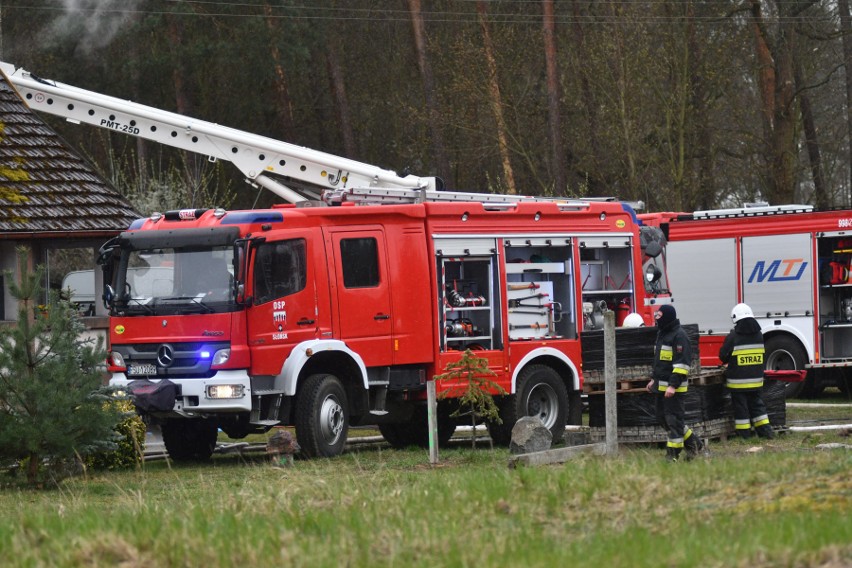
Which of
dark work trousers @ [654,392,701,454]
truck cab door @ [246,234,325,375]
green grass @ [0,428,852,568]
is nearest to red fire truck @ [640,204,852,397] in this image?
dark work trousers @ [654,392,701,454]

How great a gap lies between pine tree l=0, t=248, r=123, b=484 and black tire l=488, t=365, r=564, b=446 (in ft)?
17.5

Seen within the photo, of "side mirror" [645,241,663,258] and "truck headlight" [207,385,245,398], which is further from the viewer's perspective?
"side mirror" [645,241,663,258]

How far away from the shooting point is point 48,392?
42.5 ft

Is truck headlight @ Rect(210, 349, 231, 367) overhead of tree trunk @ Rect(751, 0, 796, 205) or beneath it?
beneath

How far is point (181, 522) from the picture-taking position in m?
8.23

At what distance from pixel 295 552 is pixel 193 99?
34.7 meters

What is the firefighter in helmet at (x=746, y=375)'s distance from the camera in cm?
1597

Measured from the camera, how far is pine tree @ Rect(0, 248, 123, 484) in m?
12.9

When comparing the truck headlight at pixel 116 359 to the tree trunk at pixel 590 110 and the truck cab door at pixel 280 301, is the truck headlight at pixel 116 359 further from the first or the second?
the tree trunk at pixel 590 110

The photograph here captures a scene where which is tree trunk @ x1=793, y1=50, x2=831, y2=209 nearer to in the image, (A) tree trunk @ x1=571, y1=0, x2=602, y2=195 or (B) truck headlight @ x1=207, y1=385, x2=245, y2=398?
(A) tree trunk @ x1=571, y1=0, x2=602, y2=195

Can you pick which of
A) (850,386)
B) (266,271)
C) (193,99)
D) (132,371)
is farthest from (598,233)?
(193,99)

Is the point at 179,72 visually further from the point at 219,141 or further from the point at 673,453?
the point at 673,453

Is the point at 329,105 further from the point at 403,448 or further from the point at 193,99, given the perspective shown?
the point at 403,448

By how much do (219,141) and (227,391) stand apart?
764 cm
